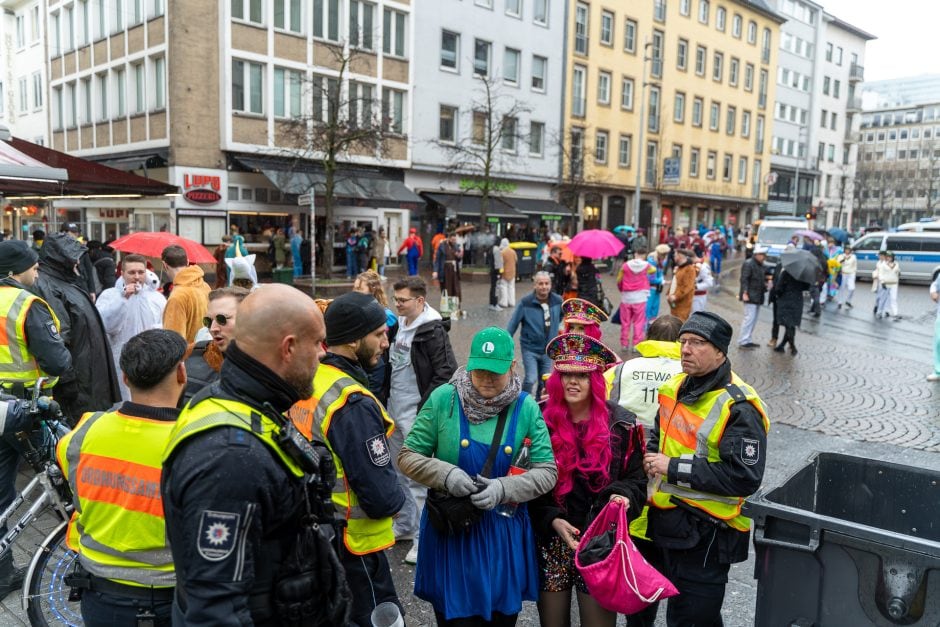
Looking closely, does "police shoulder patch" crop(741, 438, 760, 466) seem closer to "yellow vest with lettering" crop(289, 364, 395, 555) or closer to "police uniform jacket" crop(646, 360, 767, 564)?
"police uniform jacket" crop(646, 360, 767, 564)

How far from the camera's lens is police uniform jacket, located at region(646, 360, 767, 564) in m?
3.03

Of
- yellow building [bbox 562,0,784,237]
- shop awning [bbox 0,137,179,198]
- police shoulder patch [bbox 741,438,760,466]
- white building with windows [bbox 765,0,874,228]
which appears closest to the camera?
police shoulder patch [bbox 741,438,760,466]

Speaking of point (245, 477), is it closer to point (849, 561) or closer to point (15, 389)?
point (849, 561)

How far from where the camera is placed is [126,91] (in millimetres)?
26547

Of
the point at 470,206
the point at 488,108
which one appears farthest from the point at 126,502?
the point at 470,206

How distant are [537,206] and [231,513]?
3527 centimetres

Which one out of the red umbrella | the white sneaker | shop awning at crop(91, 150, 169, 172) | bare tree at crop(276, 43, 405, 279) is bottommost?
the white sneaker

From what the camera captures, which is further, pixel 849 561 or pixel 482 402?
pixel 482 402

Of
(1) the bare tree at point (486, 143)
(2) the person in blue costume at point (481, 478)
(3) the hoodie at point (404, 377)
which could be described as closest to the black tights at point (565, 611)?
(2) the person in blue costume at point (481, 478)

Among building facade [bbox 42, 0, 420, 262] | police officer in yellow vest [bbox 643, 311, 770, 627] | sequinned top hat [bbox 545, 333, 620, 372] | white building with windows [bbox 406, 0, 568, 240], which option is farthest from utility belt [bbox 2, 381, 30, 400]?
white building with windows [bbox 406, 0, 568, 240]

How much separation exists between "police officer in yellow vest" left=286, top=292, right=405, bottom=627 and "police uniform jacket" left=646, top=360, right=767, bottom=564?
1.26 m

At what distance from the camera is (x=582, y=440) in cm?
322

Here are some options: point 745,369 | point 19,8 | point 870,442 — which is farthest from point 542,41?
point 870,442

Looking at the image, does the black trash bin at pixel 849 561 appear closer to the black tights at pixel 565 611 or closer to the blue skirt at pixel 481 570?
the black tights at pixel 565 611
